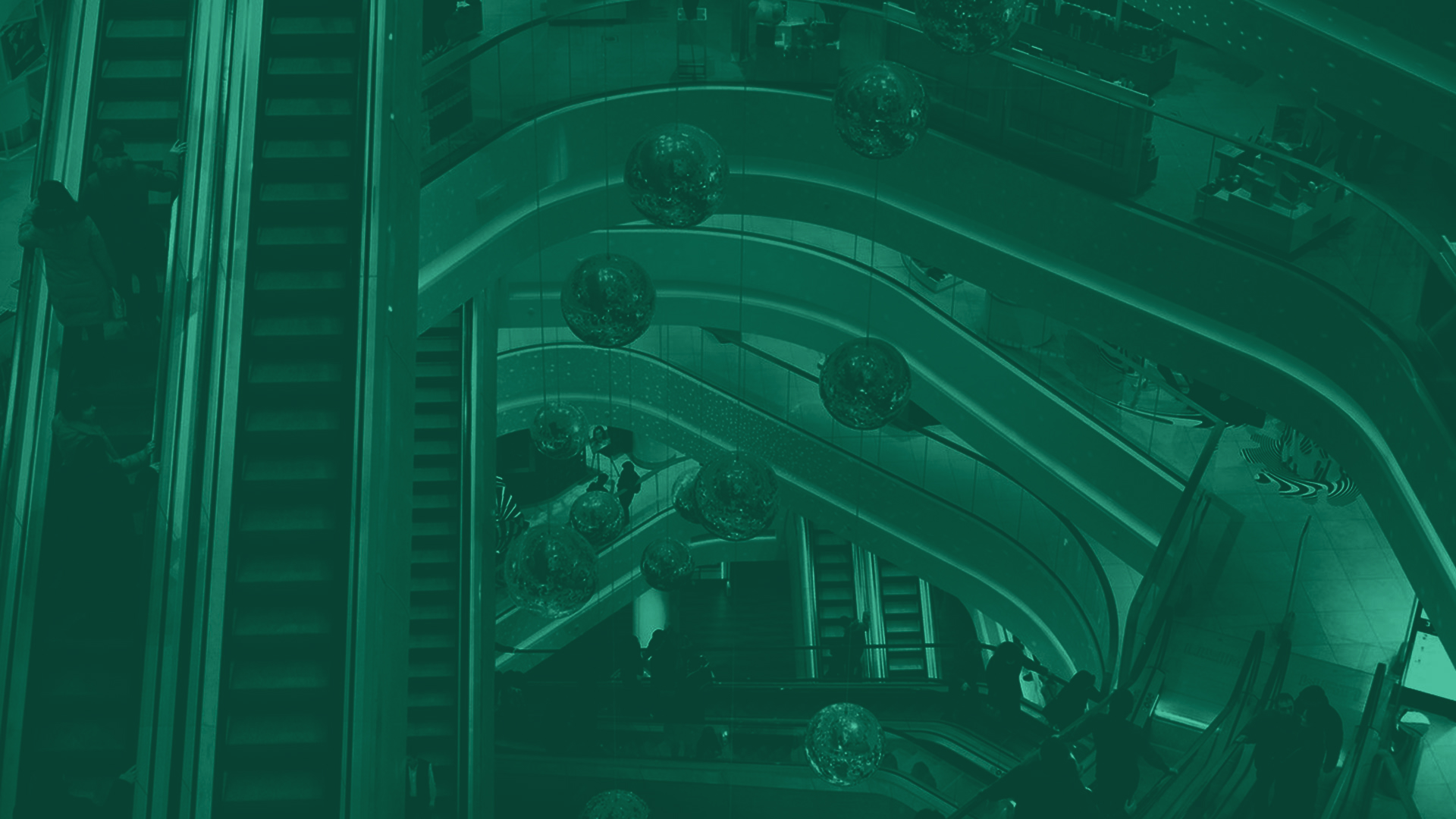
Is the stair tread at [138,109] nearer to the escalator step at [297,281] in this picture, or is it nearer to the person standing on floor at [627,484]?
the escalator step at [297,281]

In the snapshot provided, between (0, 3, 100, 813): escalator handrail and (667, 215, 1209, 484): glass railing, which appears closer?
(0, 3, 100, 813): escalator handrail

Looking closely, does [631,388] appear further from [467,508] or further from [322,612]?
[322,612]

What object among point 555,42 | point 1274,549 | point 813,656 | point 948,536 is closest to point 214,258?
point 555,42

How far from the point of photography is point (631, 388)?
63.4 feet

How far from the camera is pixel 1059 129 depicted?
429 inches

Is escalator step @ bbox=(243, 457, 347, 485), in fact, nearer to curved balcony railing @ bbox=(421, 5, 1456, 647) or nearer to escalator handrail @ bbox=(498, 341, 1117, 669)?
curved balcony railing @ bbox=(421, 5, 1456, 647)

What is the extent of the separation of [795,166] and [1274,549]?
5.84 meters

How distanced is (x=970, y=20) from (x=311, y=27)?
430 cm

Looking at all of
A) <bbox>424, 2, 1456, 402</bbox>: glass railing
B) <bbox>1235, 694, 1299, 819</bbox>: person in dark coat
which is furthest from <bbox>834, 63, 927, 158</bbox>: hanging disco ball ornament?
<bbox>1235, 694, 1299, 819</bbox>: person in dark coat

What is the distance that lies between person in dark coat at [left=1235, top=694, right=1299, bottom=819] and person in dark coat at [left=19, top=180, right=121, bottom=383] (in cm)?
719

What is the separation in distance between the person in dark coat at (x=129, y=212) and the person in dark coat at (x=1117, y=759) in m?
6.55

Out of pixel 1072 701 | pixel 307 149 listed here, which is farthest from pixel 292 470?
pixel 1072 701

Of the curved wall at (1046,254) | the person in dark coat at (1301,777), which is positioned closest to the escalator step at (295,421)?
the curved wall at (1046,254)

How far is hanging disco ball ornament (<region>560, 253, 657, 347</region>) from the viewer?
A: 8.85 meters
